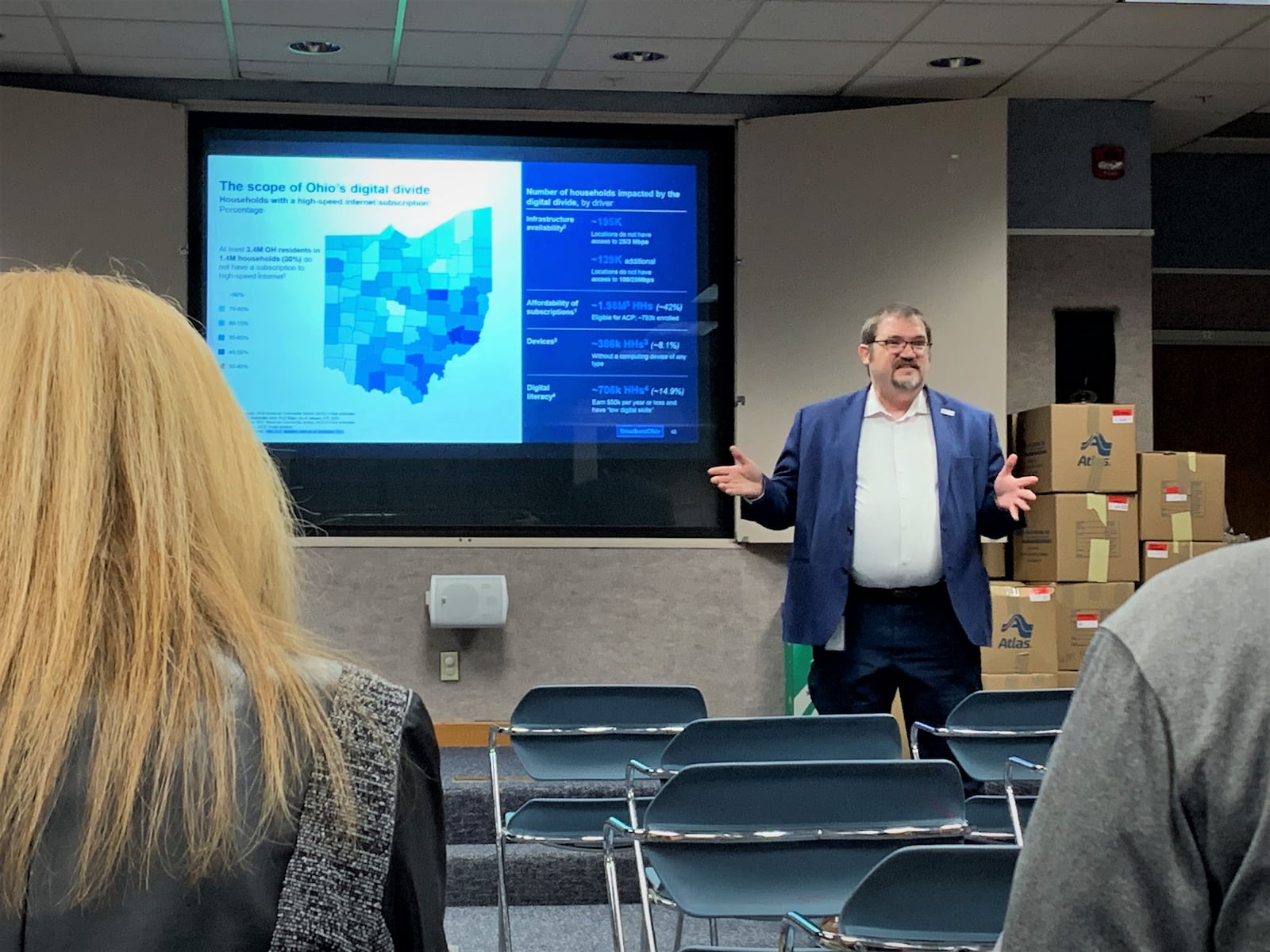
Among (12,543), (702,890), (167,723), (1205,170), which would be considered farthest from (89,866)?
(1205,170)

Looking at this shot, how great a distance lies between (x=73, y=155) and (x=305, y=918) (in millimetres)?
5675

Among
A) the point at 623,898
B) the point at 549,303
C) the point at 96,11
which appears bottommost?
the point at 623,898

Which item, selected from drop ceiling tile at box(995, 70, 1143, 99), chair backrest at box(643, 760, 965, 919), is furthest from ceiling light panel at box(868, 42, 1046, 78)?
chair backrest at box(643, 760, 965, 919)

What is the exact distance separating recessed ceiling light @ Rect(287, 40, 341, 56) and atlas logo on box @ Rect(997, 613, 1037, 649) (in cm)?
345

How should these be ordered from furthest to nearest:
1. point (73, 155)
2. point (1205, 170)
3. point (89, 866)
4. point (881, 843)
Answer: point (1205, 170) → point (73, 155) → point (881, 843) → point (89, 866)

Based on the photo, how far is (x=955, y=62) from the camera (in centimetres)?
593

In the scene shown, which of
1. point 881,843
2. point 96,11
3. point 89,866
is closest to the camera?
point 89,866

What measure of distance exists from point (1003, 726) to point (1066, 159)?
13.0 ft

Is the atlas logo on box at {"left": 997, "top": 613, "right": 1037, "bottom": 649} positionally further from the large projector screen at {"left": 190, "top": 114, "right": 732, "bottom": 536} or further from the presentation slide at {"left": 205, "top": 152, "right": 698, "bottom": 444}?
the presentation slide at {"left": 205, "top": 152, "right": 698, "bottom": 444}

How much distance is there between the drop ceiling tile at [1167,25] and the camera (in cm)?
530

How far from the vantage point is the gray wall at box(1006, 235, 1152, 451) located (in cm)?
655

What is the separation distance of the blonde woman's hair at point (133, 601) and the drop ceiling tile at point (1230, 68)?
228 inches

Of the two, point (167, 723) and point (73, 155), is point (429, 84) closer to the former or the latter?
point (73, 155)

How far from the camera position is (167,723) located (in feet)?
2.78
